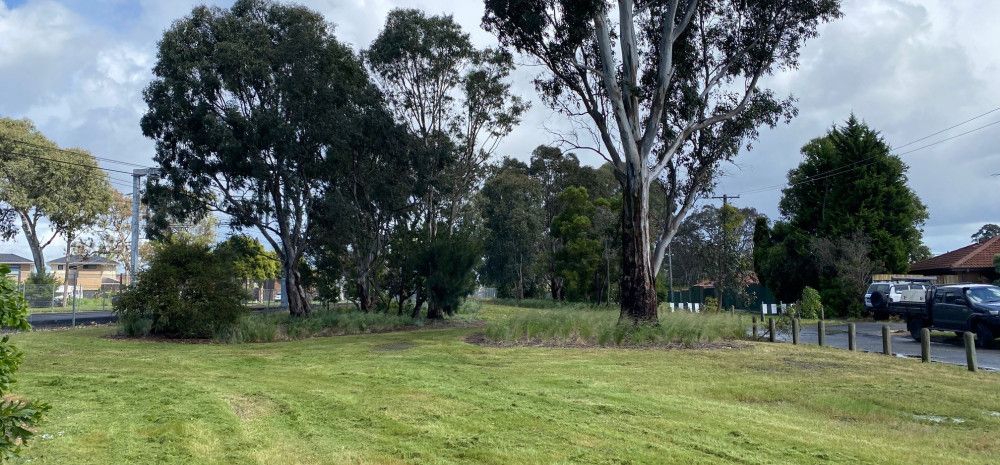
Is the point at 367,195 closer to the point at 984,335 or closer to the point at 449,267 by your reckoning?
the point at 449,267

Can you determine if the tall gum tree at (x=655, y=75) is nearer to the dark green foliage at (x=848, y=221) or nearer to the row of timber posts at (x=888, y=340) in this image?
the row of timber posts at (x=888, y=340)

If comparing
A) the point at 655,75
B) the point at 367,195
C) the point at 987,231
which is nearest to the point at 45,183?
the point at 367,195

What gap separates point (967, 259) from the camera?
41.2 meters

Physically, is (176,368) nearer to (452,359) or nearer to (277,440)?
(452,359)

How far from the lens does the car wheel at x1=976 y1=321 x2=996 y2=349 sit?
20.0 m

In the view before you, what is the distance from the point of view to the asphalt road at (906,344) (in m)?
17.3

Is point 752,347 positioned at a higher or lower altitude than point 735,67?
lower

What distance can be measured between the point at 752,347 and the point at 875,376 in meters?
5.13

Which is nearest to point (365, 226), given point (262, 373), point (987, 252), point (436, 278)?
point (436, 278)

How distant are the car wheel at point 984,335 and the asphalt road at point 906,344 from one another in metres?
0.48

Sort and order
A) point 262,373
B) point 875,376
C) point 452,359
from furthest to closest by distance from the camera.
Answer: point 452,359, point 875,376, point 262,373

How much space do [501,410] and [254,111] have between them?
22.3 m

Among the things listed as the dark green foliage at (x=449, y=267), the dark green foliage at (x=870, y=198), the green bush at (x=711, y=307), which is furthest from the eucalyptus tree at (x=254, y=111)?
the dark green foliage at (x=870, y=198)

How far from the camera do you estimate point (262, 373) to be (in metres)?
12.1
